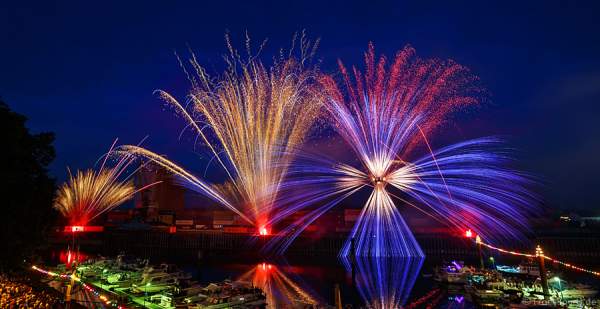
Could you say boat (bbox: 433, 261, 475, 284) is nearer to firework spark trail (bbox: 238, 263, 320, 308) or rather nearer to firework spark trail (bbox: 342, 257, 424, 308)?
firework spark trail (bbox: 342, 257, 424, 308)

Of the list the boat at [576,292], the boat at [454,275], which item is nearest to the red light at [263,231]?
the boat at [454,275]

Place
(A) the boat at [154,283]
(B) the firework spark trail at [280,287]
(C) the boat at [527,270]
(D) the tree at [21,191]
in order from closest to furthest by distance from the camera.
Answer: (D) the tree at [21,191]
(B) the firework spark trail at [280,287]
(A) the boat at [154,283]
(C) the boat at [527,270]

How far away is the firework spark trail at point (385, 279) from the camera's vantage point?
22.0 m

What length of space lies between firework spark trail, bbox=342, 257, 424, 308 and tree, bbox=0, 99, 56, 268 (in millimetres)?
15906

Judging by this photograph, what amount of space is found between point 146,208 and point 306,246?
37.2 metres

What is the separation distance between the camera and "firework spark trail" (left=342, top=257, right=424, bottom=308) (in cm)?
2205

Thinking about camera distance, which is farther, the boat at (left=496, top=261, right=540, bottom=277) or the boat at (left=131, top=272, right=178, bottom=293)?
the boat at (left=496, top=261, right=540, bottom=277)

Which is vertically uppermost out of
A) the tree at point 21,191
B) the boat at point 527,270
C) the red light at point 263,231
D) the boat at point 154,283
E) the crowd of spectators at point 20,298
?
the tree at point 21,191

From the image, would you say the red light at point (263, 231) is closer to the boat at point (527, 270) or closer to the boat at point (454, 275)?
the boat at point (454, 275)

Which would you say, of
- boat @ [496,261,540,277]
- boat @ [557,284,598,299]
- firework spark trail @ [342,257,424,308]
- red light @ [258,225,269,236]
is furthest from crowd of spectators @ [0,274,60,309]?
red light @ [258,225,269,236]

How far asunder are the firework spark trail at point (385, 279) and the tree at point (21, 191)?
15.9 meters

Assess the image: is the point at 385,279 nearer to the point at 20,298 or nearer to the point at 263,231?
the point at 263,231

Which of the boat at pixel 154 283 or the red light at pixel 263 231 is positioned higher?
the red light at pixel 263 231

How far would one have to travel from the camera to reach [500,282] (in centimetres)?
2225
